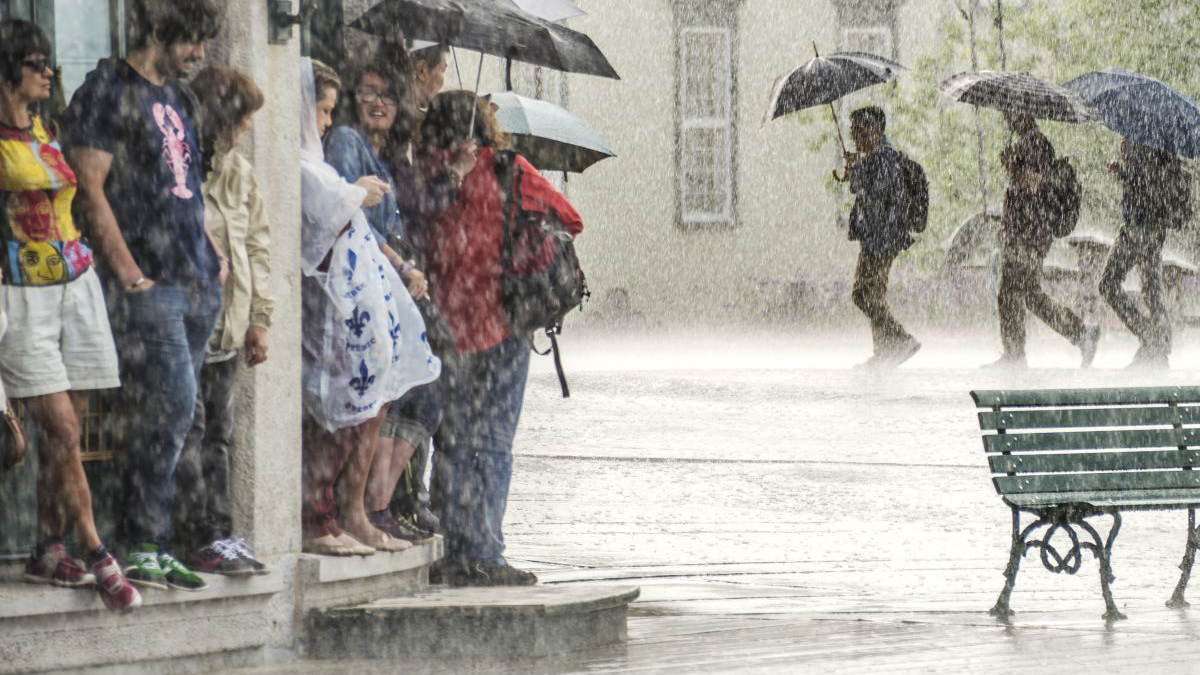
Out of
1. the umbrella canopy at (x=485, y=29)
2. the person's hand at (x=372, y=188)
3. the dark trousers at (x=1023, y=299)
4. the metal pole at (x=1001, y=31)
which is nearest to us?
the person's hand at (x=372, y=188)

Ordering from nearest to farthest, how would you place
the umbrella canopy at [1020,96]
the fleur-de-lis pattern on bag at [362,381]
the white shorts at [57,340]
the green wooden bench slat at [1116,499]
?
the white shorts at [57,340], the fleur-de-lis pattern on bag at [362,381], the green wooden bench slat at [1116,499], the umbrella canopy at [1020,96]

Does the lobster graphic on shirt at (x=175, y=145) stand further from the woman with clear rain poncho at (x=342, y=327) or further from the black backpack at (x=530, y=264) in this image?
the black backpack at (x=530, y=264)

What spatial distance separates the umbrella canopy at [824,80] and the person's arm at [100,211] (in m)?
13.0

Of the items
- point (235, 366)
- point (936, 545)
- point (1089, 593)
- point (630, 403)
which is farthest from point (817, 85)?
point (235, 366)

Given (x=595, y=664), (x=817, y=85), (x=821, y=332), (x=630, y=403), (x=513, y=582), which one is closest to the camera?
(x=595, y=664)

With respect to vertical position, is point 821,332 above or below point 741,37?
below

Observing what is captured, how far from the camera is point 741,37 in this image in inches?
1076

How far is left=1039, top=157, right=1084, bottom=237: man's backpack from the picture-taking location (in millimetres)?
19109

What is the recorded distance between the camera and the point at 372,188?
307 inches

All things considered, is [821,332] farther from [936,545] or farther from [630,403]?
[936,545]

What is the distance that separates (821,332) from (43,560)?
2054cm

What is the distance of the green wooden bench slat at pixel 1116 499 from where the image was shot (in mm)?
8492

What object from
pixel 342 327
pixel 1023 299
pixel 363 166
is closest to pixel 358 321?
pixel 342 327


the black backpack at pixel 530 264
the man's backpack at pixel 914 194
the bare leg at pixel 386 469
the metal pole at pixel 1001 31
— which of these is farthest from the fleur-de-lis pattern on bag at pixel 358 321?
the metal pole at pixel 1001 31
